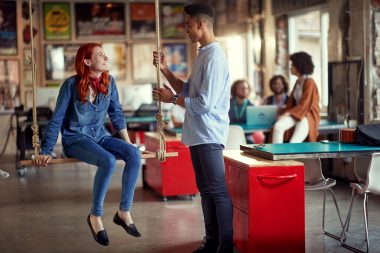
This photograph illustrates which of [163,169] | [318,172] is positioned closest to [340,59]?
[163,169]

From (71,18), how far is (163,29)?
2.02 metres

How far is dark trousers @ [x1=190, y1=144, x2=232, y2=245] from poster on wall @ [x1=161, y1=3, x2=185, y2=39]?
1045 centimetres

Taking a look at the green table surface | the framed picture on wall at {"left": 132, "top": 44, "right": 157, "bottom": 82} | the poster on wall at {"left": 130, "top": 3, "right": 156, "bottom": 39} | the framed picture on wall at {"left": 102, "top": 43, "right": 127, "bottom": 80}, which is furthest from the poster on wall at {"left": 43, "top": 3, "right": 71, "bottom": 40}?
the green table surface

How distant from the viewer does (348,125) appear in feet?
28.1

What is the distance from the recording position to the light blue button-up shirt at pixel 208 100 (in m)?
4.62

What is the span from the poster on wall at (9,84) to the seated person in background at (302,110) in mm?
7518

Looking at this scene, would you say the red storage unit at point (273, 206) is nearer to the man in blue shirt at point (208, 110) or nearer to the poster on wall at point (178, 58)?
the man in blue shirt at point (208, 110)

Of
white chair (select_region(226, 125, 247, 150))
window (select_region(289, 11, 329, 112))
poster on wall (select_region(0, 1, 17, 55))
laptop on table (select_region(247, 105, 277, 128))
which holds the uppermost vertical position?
poster on wall (select_region(0, 1, 17, 55))

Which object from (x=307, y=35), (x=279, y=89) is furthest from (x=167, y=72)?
(x=307, y=35)

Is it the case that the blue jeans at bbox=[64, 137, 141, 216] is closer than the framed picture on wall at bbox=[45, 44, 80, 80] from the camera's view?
Yes

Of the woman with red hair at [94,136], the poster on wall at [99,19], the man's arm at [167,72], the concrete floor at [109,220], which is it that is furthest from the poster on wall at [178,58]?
the woman with red hair at [94,136]

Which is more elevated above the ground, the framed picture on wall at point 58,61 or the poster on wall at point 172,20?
the poster on wall at point 172,20

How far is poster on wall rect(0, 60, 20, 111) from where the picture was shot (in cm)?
1406

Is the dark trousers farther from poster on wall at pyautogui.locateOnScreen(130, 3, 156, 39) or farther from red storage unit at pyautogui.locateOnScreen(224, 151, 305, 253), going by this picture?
poster on wall at pyautogui.locateOnScreen(130, 3, 156, 39)
